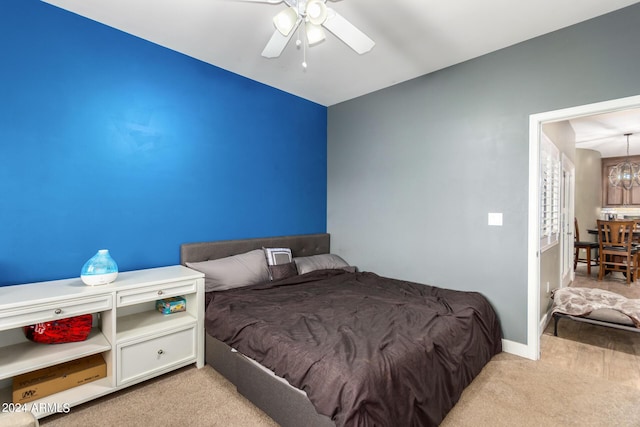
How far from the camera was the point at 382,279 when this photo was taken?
3213 millimetres

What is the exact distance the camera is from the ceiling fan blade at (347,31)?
5.57ft

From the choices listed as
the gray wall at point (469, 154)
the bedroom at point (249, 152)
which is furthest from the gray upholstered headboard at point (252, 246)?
the gray wall at point (469, 154)

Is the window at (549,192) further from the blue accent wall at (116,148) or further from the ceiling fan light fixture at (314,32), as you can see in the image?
the blue accent wall at (116,148)

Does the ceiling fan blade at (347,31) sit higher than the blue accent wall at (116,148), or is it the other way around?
the ceiling fan blade at (347,31)

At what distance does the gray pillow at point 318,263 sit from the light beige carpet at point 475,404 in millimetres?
1365

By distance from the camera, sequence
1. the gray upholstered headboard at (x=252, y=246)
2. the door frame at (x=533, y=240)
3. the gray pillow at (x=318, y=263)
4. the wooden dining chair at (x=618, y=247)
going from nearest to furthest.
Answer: the door frame at (x=533, y=240) → the gray upholstered headboard at (x=252, y=246) → the gray pillow at (x=318, y=263) → the wooden dining chair at (x=618, y=247)

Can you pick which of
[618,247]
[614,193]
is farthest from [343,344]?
[614,193]

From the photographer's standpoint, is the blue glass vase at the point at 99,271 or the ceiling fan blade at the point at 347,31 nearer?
the ceiling fan blade at the point at 347,31

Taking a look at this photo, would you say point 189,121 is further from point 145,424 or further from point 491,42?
point 491,42

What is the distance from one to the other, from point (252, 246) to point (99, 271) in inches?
56.7

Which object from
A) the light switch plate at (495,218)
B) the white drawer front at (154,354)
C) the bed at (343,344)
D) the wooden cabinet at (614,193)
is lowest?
the white drawer front at (154,354)

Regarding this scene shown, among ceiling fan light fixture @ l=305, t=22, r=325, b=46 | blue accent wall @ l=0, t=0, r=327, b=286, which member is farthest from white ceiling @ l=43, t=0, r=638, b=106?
ceiling fan light fixture @ l=305, t=22, r=325, b=46

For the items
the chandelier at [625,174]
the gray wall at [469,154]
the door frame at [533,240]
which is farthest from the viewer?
the chandelier at [625,174]

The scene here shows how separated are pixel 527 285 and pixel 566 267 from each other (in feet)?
9.98
